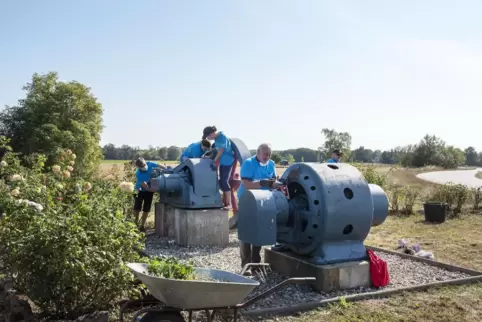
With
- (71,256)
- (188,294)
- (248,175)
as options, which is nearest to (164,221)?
(248,175)

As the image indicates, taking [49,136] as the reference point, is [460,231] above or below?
below

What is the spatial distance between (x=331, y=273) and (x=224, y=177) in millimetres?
4389

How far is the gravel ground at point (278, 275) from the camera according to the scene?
17.6ft

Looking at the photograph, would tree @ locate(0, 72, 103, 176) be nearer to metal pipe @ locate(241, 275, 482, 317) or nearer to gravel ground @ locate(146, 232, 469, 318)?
gravel ground @ locate(146, 232, 469, 318)

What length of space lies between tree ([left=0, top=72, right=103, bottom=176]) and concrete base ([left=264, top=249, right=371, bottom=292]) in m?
28.0

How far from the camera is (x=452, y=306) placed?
16.9ft

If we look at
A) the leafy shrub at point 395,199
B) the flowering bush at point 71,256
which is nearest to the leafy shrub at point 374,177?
the leafy shrub at point 395,199

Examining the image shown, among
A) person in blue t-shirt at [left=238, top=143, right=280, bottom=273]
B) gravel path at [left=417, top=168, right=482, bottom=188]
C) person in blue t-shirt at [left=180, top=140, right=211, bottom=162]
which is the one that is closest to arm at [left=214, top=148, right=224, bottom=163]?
person in blue t-shirt at [left=180, top=140, right=211, bottom=162]

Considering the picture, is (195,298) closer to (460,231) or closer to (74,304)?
(74,304)

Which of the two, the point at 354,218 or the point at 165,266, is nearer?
the point at 165,266

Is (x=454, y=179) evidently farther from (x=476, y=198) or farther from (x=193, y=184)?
(x=193, y=184)

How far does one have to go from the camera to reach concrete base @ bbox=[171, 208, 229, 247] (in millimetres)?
8336

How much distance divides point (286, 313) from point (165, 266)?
5.41ft

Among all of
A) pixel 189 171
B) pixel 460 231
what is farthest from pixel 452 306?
pixel 460 231
